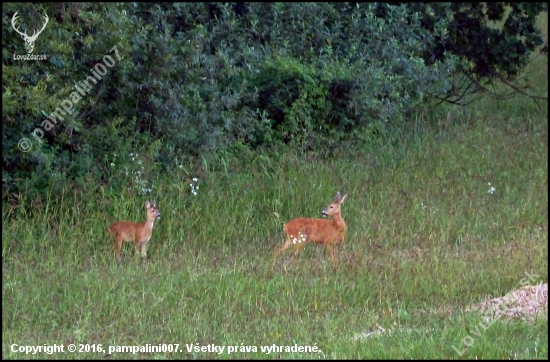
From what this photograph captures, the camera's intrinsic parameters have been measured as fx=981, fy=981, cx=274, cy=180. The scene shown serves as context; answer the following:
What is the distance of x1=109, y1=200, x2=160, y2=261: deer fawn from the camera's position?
29.5ft

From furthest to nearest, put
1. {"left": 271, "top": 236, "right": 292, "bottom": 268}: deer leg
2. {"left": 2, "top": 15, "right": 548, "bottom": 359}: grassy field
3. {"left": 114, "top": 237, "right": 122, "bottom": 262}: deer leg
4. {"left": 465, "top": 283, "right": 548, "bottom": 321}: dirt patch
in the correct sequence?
{"left": 271, "top": 236, "right": 292, "bottom": 268}: deer leg, {"left": 114, "top": 237, "right": 122, "bottom": 262}: deer leg, {"left": 465, "top": 283, "right": 548, "bottom": 321}: dirt patch, {"left": 2, "top": 15, "right": 548, "bottom": 359}: grassy field

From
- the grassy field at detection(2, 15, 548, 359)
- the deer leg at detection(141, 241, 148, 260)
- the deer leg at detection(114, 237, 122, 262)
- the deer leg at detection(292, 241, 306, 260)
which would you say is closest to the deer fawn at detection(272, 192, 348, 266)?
the deer leg at detection(292, 241, 306, 260)

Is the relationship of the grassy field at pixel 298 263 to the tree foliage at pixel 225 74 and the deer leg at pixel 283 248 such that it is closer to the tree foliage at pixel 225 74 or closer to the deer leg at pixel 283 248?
the deer leg at pixel 283 248

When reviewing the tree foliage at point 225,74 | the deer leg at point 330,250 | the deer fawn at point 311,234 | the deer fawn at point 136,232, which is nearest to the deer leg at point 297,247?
the deer fawn at point 311,234

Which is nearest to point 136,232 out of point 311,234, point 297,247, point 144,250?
point 144,250

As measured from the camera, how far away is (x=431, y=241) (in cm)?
994

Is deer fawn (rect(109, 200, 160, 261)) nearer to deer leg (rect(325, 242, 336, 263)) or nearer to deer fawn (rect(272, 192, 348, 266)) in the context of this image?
deer fawn (rect(272, 192, 348, 266))

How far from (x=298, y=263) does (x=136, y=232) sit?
1.51 m

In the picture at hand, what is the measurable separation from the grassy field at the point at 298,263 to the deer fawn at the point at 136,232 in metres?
0.13

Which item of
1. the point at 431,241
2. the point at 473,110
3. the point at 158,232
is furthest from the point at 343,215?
the point at 473,110

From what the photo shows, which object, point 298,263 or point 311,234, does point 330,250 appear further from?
point 298,263

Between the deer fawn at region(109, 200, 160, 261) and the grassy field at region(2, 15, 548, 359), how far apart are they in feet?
0.43

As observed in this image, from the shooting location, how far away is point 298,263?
893 centimetres

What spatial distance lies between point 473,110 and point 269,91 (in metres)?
4.35
